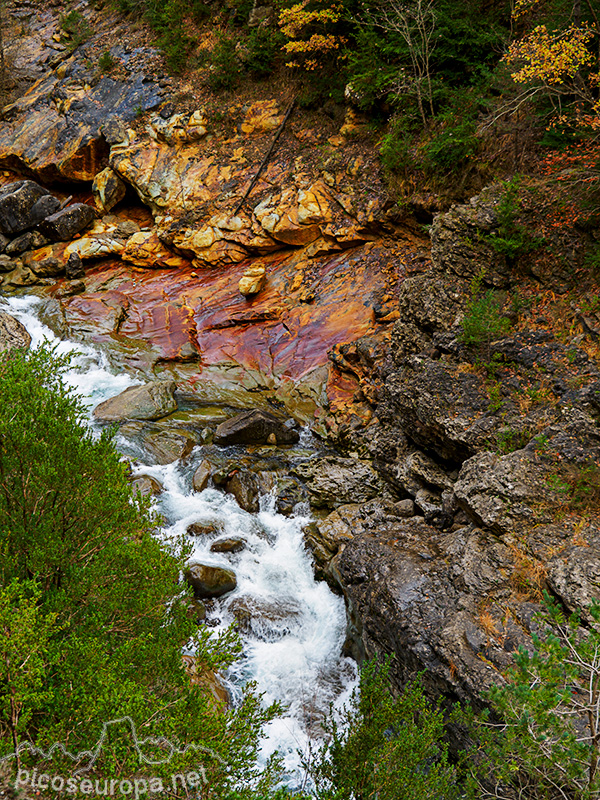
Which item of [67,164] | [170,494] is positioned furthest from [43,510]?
[67,164]

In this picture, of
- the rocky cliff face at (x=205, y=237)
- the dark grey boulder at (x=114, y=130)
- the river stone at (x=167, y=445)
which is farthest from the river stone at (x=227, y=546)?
the dark grey boulder at (x=114, y=130)

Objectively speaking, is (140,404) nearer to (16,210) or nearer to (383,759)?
(383,759)

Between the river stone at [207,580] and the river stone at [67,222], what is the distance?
1639cm

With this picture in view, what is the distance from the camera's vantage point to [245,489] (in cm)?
1061

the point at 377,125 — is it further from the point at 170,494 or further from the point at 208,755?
the point at 208,755

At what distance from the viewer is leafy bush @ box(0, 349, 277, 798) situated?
3834mm

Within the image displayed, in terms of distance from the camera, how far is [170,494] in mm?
10625

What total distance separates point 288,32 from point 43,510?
18192mm

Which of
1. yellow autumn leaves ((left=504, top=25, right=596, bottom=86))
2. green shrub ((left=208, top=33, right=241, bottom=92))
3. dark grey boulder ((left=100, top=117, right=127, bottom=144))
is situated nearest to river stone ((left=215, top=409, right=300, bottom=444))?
yellow autumn leaves ((left=504, top=25, right=596, bottom=86))

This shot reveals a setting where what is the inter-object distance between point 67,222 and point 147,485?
46.3 feet

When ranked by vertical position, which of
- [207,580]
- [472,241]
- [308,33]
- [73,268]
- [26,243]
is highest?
[308,33]

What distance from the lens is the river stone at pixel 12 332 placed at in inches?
539

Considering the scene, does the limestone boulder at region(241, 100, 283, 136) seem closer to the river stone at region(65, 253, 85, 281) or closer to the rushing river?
the river stone at region(65, 253, 85, 281)

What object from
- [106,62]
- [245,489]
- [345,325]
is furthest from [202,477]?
[106,62]
